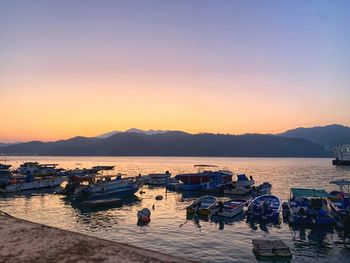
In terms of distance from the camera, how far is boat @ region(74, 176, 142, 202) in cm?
5997

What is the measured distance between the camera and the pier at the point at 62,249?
10891 mm

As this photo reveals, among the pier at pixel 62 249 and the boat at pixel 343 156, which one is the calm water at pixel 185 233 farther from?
the boat at pixel 343 156

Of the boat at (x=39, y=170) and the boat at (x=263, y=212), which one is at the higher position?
the boat at (x=39, y=170)

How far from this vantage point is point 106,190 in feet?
207

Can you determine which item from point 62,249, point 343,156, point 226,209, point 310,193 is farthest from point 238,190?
point 343,156

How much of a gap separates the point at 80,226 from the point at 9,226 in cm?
2632

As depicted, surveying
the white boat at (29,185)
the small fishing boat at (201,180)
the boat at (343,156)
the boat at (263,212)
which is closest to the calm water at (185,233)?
the boat at (263,212)

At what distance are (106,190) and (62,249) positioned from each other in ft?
172

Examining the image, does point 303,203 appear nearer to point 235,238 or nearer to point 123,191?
point 235,238

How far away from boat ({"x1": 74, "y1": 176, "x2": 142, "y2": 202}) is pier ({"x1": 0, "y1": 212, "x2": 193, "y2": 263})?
1840 inches

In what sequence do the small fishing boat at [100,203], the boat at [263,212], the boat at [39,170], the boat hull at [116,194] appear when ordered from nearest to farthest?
the boat at [263,212]
the small fishing boat at [100,203]
the boat hull at [116,194]
the boat at [39,170]

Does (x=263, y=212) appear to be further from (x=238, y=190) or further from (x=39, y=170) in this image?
(x=39, y=170)

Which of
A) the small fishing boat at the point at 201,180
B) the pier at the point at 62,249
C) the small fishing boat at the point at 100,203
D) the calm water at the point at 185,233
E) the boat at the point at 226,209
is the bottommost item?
the calm water at the point at 185,233

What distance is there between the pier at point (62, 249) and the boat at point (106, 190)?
46.7 m
